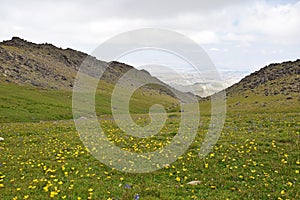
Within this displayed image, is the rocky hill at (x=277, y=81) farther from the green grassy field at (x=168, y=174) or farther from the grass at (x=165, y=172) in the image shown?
the green grassy field at (x=168, y=174)

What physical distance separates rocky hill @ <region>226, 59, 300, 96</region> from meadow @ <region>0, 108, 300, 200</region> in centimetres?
10820

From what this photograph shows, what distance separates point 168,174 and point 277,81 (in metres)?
143

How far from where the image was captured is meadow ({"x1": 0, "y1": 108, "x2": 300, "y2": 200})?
464 inches

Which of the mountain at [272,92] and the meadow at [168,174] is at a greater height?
the mountain at [272,92]

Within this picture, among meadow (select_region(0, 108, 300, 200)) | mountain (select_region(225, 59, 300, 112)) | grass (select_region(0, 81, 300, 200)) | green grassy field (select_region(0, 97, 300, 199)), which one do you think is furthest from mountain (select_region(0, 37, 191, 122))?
meadow (select_region(0, 108, 300, 200))

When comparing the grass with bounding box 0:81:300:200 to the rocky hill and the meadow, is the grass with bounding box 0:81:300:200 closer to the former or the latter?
the meadow

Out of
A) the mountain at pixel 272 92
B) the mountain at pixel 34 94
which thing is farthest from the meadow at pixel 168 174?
the mountain at pixel 272 92

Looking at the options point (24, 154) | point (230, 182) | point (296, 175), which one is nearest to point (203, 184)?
point (230, 182)

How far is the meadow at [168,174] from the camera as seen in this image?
11.8 metres

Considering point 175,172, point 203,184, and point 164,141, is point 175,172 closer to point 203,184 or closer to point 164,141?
point 203,184

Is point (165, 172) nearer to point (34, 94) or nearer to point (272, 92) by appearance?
point (34, 94)

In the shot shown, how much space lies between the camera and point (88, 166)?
51.5ft

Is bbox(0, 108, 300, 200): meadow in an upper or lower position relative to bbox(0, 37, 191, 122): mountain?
lower

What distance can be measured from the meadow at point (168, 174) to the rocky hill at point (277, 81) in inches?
4260
